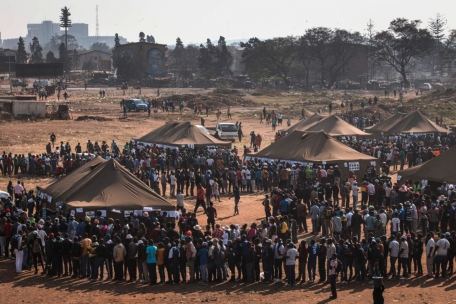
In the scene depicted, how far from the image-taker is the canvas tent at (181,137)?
34.9 meters

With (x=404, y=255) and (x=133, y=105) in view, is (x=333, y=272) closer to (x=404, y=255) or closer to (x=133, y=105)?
(x=404, y=255)

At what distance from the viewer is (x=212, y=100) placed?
73125 millimetres

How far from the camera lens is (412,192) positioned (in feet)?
75.9

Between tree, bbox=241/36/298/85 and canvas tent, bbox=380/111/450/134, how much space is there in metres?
60.3

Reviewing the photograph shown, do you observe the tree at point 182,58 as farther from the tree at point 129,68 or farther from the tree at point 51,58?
the tree at point 129,68

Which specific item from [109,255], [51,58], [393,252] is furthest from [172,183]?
[51,58]

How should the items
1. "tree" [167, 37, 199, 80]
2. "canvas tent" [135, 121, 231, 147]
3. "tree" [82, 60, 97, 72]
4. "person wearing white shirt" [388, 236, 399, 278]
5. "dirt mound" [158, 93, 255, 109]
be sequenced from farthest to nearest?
"tree" [167, 37, 199, 80] → "tree" [82, 60, 97, 72] → "dirt mound" [158, 93, 255, 109] → "canvas tent" [135, 121, 231, 147] → "person wearing white shirt" [388, 236, 399, 278]

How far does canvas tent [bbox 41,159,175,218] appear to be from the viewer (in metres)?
19.6

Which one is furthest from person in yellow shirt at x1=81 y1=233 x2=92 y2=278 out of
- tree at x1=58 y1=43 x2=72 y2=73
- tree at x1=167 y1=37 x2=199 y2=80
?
tree at x1=167 y1=37 x2=199 y2=80

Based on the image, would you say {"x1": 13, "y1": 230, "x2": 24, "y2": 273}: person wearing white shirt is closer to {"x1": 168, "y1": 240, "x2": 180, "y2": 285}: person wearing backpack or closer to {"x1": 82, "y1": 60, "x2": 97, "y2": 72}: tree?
{"x1": 168, "y1": 240, "x2": 180, "y2": 285}: person wearing backpack

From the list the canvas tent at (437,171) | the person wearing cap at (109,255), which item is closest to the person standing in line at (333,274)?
the person wearing cap at (109,255)

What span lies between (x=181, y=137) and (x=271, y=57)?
2711 inches

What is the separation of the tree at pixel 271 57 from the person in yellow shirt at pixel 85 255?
86.0 meters

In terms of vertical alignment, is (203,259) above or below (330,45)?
below
